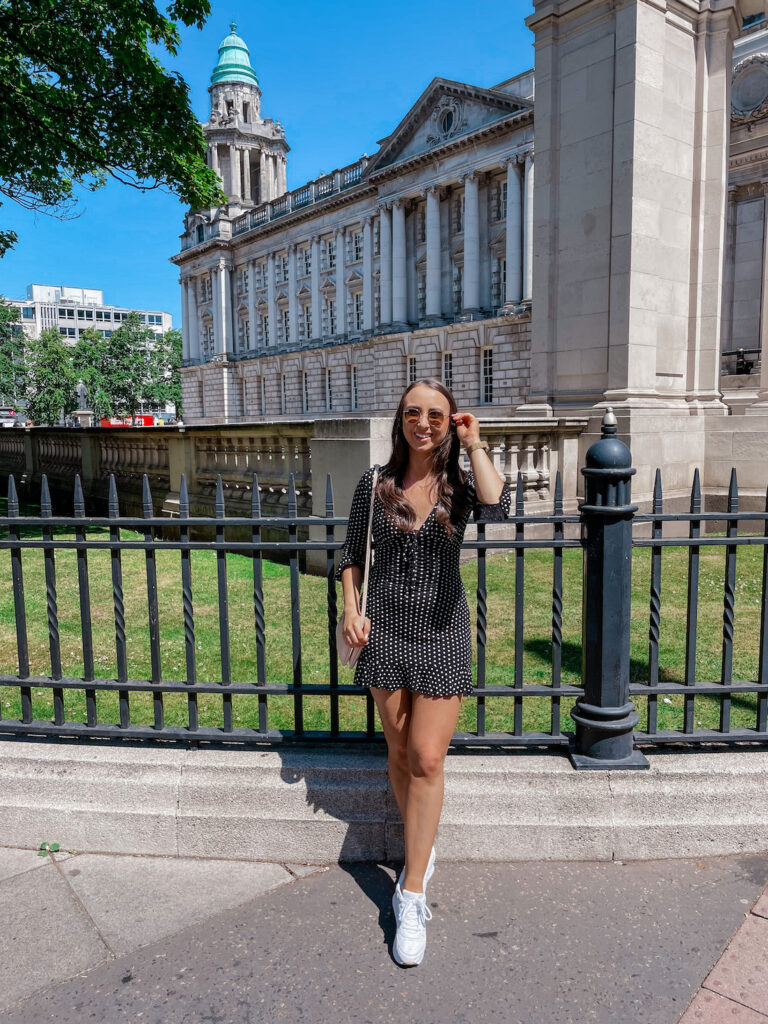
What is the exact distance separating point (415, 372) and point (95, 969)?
153ft

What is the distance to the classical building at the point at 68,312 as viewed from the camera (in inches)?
6038

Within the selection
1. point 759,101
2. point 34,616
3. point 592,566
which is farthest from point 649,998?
point 759,101

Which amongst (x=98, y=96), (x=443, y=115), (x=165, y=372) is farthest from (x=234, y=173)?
(x=98, y=96)

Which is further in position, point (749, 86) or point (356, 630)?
point (749, 86)

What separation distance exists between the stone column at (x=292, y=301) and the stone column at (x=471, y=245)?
77.5 feet

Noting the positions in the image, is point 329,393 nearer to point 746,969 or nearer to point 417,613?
point 417,613

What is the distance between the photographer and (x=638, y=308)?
1236cm

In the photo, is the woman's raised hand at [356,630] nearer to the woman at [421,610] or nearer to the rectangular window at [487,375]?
the woman at [421,610]

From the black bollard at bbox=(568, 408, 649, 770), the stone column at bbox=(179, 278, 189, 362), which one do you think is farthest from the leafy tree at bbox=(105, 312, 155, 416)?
the black bollard at bbox=(568, 408, 649, 770)

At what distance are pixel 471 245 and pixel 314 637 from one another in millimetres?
44604

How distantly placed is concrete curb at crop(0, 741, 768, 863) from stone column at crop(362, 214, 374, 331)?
184 feet

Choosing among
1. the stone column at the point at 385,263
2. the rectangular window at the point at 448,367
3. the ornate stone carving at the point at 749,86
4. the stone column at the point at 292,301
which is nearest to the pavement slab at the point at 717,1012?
the ornate stone carving at the point at 749,86

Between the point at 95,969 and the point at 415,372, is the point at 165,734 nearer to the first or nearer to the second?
the point at 95,969

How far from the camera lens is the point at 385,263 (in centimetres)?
5341
